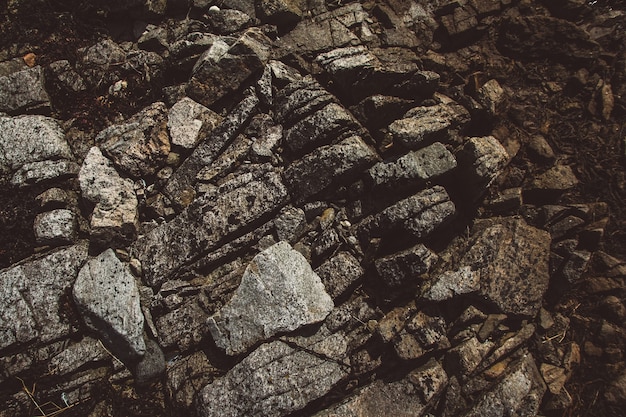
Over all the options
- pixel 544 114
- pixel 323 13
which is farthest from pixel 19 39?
pixel 544 114

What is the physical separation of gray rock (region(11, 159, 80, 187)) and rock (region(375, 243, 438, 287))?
17.8 ft

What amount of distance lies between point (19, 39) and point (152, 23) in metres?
2.36

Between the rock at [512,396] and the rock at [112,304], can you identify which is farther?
the rock at [112,304]

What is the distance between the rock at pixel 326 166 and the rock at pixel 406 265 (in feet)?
4.84

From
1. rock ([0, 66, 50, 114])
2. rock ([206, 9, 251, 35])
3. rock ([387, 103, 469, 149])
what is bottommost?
rock ([387, 103, 469, 149])

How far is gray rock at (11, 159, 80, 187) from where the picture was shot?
6.93 m

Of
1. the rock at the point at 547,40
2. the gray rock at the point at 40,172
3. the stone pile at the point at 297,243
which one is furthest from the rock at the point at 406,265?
the gray rock at the point at 40,172

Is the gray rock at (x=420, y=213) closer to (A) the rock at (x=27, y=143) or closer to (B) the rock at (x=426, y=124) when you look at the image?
(B) the rock at (x=426, y=124)

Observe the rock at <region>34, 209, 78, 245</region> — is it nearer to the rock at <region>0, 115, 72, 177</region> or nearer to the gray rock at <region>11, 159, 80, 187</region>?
the gray rock at <region>11, 159, 80, 187</region>

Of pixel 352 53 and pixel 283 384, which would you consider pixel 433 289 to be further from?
pixel 352 53

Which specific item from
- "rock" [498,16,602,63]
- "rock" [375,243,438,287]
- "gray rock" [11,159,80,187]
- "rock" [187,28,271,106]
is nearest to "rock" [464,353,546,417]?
"rock" [375,243,438,287]

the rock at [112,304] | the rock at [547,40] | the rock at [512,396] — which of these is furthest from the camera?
the rock at [547,40]

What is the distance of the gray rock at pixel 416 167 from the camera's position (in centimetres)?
632

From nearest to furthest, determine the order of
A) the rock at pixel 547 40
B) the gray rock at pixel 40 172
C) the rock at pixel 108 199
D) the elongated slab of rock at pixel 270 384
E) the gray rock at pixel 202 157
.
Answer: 1. the elongated slab of rock at pixel 270 384
2. the rock at pixel 108 199
3. the gray rock at pixel 40 172
4. the gray rock at pixel 202 157
5. the rock at pixel 547 40
